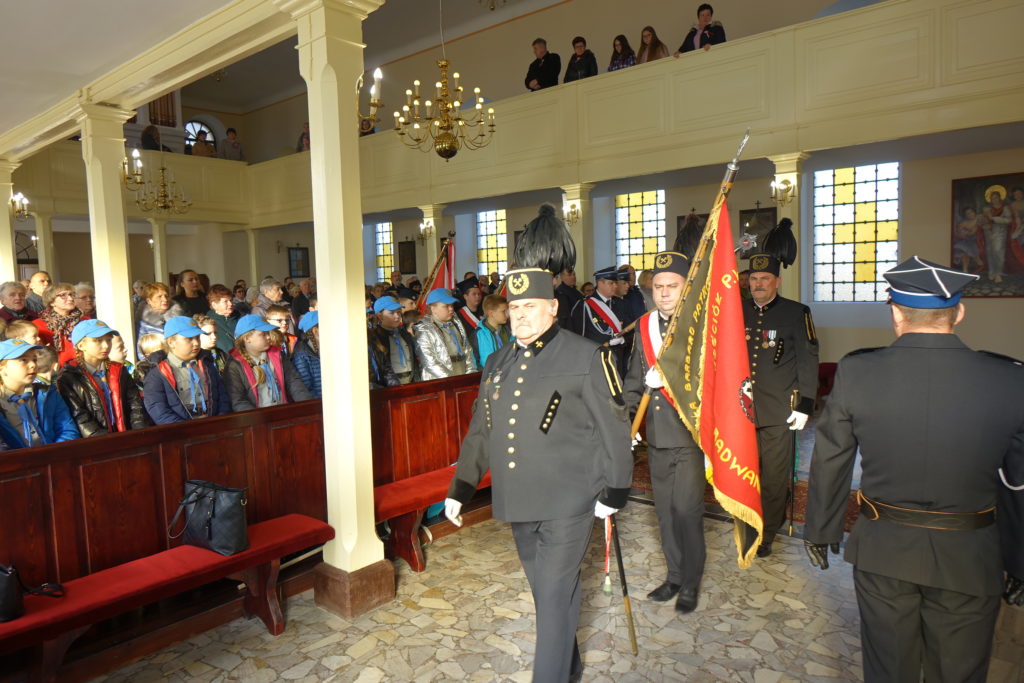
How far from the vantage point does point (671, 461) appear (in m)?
3.62

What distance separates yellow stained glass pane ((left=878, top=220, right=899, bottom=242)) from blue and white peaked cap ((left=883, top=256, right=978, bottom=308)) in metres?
9.69

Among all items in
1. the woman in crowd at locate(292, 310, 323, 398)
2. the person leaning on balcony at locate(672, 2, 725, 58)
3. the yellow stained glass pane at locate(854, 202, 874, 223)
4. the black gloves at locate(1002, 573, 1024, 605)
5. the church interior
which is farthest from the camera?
the yellow stained glass pane at locate(854, 202, 874, 223)

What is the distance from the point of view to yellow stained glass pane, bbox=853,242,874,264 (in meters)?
10.9

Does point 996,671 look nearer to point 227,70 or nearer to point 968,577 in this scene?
point 968,577

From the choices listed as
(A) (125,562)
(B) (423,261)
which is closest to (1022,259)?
(A) (125,562)

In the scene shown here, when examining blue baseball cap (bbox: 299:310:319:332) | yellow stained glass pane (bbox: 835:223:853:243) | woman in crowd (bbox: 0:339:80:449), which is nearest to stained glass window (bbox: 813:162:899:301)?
yellow stained glass pane (bbox: 835:223:853:243)

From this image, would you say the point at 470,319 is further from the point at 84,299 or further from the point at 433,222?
the point at 433,222

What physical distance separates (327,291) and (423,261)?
14.0 meters

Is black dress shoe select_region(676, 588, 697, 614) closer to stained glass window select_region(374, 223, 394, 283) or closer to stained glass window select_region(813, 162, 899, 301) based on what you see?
stained glass window select_region(813, 162, 899, 301)

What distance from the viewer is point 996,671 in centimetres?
295

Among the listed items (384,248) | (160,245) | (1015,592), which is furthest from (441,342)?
(384,248)

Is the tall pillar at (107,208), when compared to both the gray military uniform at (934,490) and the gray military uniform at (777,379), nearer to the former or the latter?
the gray military uniform at (777,379)

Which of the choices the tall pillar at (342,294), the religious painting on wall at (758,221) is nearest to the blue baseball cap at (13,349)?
the tall pillar at (342,294)

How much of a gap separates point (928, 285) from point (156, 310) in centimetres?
596
